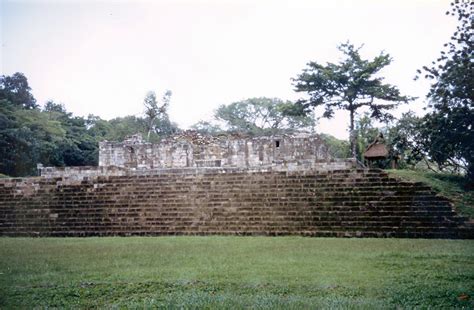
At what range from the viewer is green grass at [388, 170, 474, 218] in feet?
29.9

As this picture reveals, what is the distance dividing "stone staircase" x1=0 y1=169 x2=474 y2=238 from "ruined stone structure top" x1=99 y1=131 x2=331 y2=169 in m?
4.00

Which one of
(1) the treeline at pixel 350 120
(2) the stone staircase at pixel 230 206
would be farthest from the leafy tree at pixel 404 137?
(2) the stone staircase at pixel 230 206

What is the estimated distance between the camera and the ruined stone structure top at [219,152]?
16.5 meters

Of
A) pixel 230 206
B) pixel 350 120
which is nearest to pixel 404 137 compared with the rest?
pixel 350 120

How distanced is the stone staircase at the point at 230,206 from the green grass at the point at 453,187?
273 mm

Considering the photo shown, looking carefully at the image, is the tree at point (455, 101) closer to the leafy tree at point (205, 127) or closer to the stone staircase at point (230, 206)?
the stone staircase at point (230, 206)

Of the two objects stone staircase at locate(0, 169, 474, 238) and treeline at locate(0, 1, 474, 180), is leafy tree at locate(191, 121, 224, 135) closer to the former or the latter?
treeline at locate(0, 1, 474, 180)

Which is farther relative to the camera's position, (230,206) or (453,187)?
(230,206)

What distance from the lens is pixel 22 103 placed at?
2497 cm

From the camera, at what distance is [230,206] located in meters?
10.8

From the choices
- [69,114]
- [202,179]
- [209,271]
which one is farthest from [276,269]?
[69,114]

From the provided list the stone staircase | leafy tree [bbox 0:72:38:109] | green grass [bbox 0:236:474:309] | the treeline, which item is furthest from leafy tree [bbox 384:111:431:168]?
leafy tree [bbox 0:72:38:109]

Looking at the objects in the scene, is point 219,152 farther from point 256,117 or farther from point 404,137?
point 256,117

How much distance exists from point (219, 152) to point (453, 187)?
10436mm
